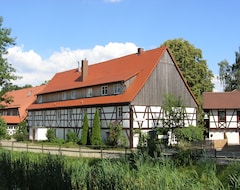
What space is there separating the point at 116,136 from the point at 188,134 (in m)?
6.86

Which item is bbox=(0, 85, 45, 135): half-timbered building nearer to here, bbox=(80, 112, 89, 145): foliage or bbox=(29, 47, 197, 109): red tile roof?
bbox=(29, 47, 197, 109): red tile roof

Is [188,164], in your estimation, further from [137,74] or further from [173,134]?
[137,74]

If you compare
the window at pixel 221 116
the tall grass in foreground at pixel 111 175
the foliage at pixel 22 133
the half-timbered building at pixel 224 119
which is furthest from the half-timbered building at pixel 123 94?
the tall grass in foreground at pixel 111 175

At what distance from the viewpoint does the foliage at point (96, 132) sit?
120 feet

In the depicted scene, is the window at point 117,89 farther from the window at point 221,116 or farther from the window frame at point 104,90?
the window at point 221,116

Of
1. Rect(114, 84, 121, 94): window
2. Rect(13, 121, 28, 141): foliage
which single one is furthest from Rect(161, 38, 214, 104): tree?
Rect(13, 121, 28, 141): foliage

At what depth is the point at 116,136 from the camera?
1383 inches

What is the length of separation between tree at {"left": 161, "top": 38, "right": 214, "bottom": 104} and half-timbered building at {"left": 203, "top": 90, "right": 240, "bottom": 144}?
197 inches

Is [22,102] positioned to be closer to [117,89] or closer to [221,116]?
[117,89]

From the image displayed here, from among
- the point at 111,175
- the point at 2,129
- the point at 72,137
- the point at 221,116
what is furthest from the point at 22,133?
the point at 111,175

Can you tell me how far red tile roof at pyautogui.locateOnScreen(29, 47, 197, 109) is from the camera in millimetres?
37594

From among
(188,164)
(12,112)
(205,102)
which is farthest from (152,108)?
(12,112)

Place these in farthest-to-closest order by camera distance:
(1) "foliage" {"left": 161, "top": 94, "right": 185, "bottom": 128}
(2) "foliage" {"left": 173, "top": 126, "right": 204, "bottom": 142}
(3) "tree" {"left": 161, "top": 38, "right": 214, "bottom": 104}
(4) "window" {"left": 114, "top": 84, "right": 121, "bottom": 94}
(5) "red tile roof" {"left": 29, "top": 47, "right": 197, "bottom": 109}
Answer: (3) "tree" {"left": 161, "top": 38, "right": 214, "bottom": 104} → (4) "window" {"left": 114, "top": 84, "right": 121, "bottom": 94} → (5) "red tile roof" {"left": 29, "top": 47, "right": 197, "bottom": 109} → (2) "foliage" {"left": 173, "top": 126, "right": 204, "bottom": 142} → (1) "foliage" {"left": 161, "top": 94, "right": 185, "bottom": 128}

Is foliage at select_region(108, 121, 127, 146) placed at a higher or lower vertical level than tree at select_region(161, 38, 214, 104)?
lower
